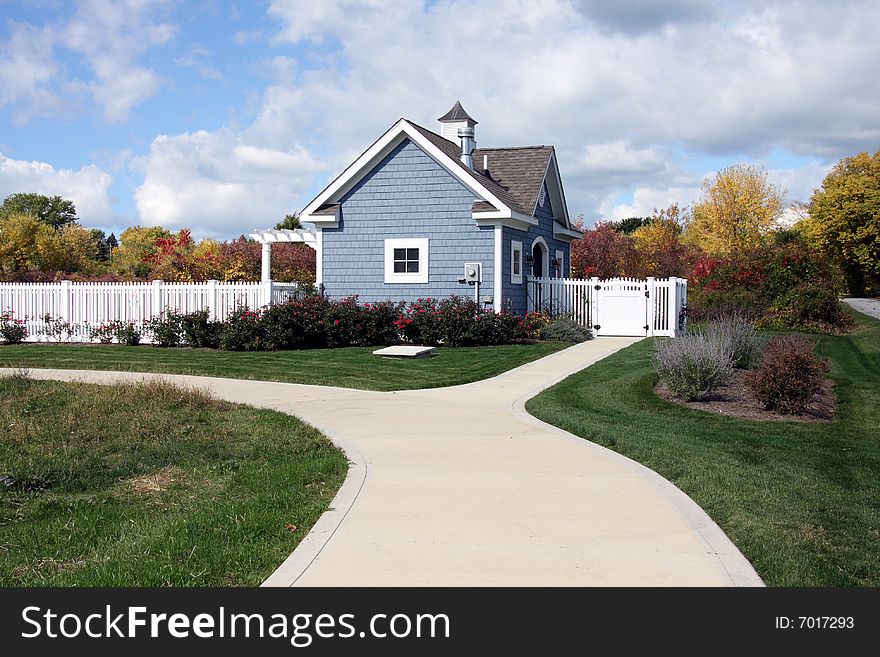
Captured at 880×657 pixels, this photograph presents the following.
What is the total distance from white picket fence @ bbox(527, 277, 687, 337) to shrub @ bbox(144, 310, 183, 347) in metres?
10.1

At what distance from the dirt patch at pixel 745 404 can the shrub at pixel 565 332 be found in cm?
920

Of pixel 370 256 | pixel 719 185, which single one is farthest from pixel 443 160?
pixel 719 185

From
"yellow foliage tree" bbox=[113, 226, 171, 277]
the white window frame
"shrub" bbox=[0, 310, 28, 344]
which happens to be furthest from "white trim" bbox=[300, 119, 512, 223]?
"yellow foliage tree" bbox=[113, 226, 171, 277]

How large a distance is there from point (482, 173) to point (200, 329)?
10122 millimetres

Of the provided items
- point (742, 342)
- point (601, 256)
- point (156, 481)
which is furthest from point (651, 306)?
point (156, 481)

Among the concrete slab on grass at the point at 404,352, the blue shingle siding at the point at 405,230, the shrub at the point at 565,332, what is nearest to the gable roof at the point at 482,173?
the blue shingle siding at the point at 405,230

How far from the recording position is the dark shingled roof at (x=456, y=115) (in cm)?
2631

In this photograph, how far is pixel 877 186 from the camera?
5069 centimetres

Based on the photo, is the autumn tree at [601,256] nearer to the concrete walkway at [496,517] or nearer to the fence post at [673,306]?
the fence post at [673,306]

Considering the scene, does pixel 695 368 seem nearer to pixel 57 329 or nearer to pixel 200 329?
pixel 200 329
